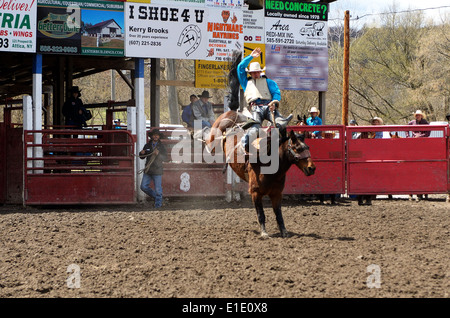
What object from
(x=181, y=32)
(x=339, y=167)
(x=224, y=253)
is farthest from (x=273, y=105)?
(x=181, y=32)

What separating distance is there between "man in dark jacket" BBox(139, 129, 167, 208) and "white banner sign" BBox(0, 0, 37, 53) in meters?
3.16

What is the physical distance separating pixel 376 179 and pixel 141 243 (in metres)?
6.89

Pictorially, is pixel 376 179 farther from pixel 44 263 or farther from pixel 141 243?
pixel 44 263

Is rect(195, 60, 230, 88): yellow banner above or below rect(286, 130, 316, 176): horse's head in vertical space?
above

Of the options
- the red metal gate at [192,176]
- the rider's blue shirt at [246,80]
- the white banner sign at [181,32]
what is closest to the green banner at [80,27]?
the white banner sign at [181,32]

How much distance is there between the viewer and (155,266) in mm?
6352

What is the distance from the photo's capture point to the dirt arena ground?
541cm

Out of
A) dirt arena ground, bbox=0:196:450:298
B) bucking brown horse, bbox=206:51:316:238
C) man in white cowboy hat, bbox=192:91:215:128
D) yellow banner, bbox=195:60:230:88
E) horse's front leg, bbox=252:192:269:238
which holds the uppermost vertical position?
yellow banner, bbox=195:60:230:88

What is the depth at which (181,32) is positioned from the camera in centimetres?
1357

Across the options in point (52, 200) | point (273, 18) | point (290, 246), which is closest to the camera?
point (290, 246)

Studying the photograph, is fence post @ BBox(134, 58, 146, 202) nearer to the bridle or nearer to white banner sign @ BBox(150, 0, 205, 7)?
white banner sign @ BBox(150, 0, 205, 7)

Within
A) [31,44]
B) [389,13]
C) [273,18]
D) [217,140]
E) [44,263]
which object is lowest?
[44,263]

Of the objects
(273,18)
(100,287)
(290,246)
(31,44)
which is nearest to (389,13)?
(273,18)

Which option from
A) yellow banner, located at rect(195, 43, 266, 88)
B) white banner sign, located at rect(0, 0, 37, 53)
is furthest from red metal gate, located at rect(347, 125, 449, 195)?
white banner sign, located at rect(0, 0, 37, 53)
